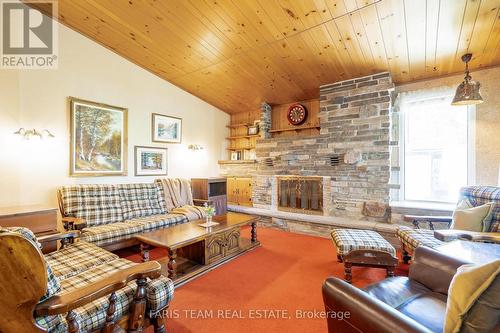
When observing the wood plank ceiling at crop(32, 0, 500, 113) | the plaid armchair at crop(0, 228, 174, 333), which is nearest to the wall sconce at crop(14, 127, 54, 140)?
the wood plank ceiling at crop(32, 0, 500, 113)

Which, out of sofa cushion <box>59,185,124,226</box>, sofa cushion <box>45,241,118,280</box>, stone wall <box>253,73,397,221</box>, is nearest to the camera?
sofa cushion <box>45,241,118,280</box>

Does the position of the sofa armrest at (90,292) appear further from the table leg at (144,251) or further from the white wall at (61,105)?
the white wall at (61,105)

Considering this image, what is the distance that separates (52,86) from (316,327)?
4272 millimetres

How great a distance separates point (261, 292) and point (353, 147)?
9.04 feet

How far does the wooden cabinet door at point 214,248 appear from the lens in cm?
269

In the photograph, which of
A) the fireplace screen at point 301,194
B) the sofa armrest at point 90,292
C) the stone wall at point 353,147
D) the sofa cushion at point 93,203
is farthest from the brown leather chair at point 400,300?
the sofa cushion at point 93,203

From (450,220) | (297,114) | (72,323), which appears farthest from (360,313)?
(297,114)

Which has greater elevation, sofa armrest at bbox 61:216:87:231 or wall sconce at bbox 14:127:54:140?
wall sconce at bbox 14:127:54:140

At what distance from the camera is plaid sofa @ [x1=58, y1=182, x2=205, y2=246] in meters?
2.92

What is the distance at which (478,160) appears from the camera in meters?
3.22

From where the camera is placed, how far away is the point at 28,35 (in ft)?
10.2

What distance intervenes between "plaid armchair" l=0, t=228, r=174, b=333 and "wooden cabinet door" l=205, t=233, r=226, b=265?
3.20ft

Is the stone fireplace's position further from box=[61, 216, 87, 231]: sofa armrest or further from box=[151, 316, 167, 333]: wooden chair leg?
box=[151, 316, 167, 333]: wooden chair leg

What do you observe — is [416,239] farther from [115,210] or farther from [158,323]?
[115,210]
